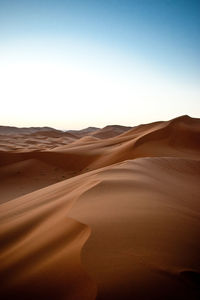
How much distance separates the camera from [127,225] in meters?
1.85

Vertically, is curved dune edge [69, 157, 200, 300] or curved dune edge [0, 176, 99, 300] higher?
curved dune edge [69, 157, 200, 300]

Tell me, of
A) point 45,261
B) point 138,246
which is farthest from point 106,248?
point 45,261

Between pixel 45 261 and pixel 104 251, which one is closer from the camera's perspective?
pixel 104 251

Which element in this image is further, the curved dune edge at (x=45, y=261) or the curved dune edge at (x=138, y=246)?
the curved dune edge at (x=45, y=261)

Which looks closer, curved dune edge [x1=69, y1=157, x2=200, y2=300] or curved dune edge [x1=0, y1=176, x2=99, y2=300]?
curved dune edge [x1=69, y1=157, x2=200, y2=300]

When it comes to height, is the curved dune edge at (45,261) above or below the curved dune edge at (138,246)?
below

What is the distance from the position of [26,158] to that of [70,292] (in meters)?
10.2

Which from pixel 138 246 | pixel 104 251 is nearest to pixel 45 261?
pixel 104 251

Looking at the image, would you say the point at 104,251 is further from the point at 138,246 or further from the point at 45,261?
the point at 45,261

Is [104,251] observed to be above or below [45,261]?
above

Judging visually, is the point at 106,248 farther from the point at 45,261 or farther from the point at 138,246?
the point at 45,261

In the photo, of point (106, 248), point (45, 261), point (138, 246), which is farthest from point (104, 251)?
point (45, 261)

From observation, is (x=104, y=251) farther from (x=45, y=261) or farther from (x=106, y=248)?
(x=45, y=261)

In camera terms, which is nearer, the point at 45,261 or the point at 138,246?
the point at 138,246
